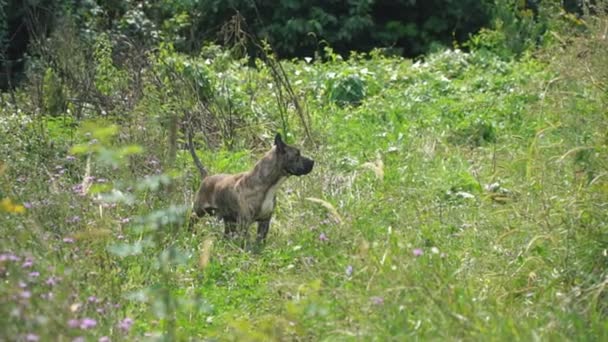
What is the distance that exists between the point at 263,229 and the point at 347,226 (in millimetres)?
1276

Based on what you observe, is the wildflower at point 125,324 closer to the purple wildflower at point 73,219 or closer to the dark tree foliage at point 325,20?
the purple wildflower at point 73,219

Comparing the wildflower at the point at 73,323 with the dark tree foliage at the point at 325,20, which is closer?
the wildflower at the point at 73,323

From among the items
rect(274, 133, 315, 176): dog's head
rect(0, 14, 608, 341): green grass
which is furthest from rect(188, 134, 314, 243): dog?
rect(0, 14, 608, 341): green grass

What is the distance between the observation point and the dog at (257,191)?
10.4m

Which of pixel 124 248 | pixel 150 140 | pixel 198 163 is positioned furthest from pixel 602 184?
pixel 150 140

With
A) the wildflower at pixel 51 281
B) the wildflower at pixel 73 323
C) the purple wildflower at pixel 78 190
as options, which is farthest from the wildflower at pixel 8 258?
the purple wildflower at pixel 78 190

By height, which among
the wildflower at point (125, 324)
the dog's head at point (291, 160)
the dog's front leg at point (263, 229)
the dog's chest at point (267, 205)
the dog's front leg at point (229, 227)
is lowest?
the dog's front leg at point (229, 227)

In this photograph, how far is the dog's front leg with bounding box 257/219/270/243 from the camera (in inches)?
405

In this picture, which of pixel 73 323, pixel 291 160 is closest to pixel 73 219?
pixel 291 160

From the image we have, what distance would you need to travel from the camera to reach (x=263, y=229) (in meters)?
10.4

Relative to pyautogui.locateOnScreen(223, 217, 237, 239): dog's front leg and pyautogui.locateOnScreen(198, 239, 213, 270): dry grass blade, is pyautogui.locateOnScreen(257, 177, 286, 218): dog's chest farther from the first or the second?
pyautogui.locateOnScreen(198, 239, 213, 270): dry grass blade

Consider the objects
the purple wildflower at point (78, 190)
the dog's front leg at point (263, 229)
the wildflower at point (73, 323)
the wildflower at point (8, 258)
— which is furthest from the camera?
the dog's front leg at point (263, 229)

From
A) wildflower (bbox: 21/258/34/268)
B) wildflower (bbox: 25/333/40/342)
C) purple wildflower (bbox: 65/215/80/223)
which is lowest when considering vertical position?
purple wildflower (bbox: 65/215/80/223)

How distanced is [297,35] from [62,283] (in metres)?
18.5
